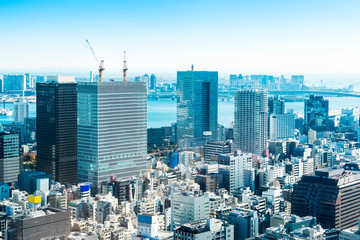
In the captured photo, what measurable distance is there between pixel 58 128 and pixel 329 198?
6.42 metres

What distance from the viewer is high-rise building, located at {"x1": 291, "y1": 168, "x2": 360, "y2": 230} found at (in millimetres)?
8656

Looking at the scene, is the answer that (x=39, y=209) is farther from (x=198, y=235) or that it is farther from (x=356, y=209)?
(x=356, y=209)

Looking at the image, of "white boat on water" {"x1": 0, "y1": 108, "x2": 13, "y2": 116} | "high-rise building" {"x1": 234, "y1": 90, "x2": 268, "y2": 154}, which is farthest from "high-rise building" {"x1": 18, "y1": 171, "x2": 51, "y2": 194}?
"white boat on water" {"x1": 0, "y1": 108, "x2": 13, "y2": 116}

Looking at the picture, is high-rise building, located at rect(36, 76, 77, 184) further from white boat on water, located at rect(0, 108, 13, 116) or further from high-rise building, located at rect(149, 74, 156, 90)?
high-rise building, located at rect(149, 74, 156, 90)

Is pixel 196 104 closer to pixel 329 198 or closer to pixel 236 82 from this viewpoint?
pixel 329 198

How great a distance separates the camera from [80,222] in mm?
8305

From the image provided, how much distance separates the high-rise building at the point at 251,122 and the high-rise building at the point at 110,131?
16.6 ft

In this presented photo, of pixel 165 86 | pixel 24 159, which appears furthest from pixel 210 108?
pixel 165 86

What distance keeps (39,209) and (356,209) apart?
5176 millimetres

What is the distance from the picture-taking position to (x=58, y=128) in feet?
40.4

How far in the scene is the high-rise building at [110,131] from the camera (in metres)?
11.9

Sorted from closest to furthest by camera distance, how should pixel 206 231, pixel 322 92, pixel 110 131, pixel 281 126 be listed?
pixel 206 231
pixel 110 131
pixel 281 126
pixel 322 92

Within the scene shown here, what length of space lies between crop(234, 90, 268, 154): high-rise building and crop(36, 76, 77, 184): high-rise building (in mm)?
6237

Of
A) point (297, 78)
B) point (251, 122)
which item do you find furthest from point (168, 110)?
point (251, 122)
